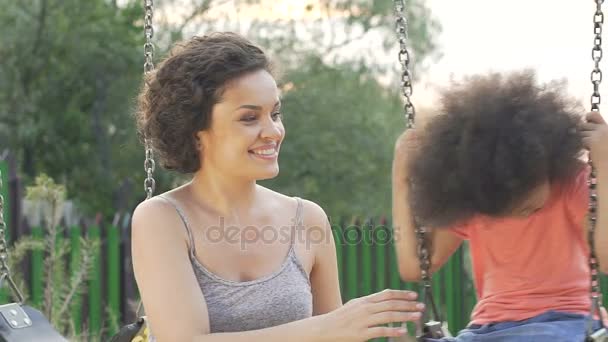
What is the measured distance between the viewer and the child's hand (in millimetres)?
2109

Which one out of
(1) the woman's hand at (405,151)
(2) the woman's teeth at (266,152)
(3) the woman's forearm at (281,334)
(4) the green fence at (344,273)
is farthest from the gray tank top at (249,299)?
(4) the green fence at (344,273)

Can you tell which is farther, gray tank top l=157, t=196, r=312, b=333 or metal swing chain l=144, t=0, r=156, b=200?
metal swing chain l=144, t=0, r=156, b=200

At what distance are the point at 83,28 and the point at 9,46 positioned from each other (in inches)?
29.8

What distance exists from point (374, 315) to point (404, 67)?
23.2 inches

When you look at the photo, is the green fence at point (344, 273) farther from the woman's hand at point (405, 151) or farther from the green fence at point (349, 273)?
the woman's hand at point (405, 151)

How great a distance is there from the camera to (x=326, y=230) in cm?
258

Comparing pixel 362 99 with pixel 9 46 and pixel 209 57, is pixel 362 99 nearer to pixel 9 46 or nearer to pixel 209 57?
pixel 9 46

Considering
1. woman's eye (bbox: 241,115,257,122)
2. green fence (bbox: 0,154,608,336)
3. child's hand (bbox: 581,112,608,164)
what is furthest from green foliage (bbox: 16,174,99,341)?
child's hand (bbox: 581,112,608,164)

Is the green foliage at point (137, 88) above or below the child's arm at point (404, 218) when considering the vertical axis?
above

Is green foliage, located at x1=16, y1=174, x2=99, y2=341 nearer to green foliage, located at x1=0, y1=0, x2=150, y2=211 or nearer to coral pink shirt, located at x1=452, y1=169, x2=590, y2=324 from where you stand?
coral pink shirt, located at x1=452, y1=169, x2=590, y2=324

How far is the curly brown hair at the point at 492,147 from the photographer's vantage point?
2.14 metres

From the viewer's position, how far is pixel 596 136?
2.13m

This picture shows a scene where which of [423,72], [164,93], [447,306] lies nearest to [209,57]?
[164,93]

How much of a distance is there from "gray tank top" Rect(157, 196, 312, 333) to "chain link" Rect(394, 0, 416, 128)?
492 mm
